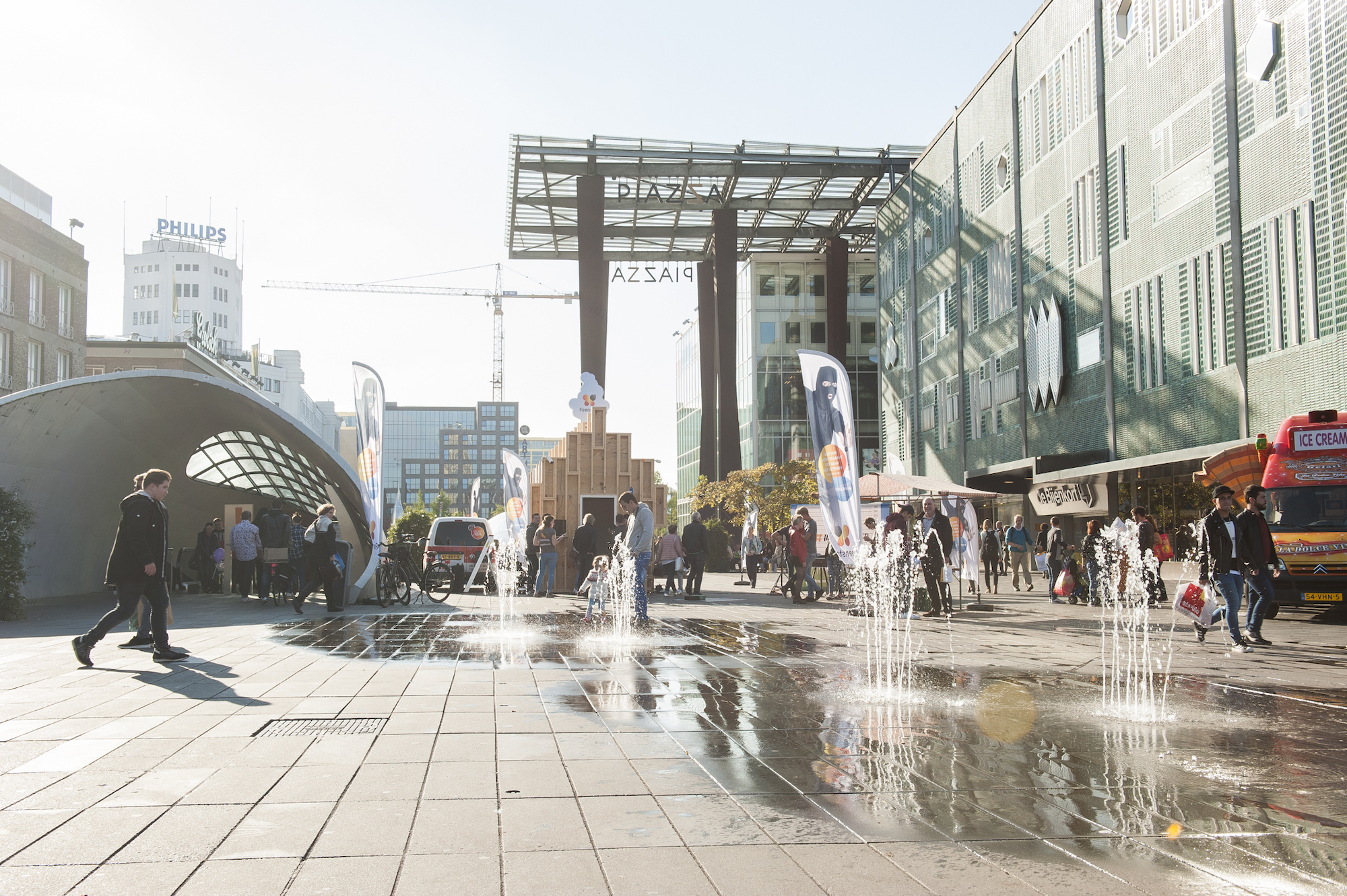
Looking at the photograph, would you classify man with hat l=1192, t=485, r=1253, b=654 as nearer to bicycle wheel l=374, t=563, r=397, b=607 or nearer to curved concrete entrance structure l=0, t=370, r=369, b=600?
bicycle wheel l=374, t=563, r=397, b=607

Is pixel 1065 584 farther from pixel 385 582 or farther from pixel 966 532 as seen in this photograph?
pixel 385 582

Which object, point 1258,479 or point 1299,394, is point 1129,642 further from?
point 1299,394

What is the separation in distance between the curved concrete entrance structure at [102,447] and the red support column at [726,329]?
25027 millimetres

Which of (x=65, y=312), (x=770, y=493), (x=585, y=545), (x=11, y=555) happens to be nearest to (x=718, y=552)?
(x=770, y=493)

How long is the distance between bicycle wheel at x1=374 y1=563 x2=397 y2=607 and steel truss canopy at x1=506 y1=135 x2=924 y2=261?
25.8m

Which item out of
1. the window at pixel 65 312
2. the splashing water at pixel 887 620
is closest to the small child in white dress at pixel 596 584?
the splashing water at pixel 887 620

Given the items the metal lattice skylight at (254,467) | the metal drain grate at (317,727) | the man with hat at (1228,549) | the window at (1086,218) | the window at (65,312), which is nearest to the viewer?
the metal drain grate at (317,727)

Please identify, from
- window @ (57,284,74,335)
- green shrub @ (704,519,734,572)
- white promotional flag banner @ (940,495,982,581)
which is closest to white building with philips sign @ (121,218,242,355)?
window @ (57,284,74,335)

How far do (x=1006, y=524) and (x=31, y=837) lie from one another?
102 ft

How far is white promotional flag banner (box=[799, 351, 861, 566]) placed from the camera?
44.7 feet

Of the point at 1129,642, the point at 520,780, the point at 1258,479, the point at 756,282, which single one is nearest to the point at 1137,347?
the point at 1258,479

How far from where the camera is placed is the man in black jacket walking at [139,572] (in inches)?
369

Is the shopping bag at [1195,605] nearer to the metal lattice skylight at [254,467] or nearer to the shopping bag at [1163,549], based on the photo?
the shopping bag at [1163,549]

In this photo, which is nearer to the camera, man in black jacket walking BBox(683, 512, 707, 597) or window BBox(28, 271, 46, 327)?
man in black jacket walking BBox(683, 512, 707, 597)
